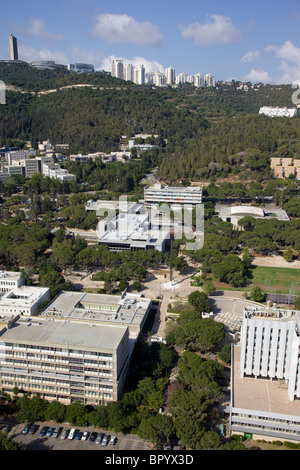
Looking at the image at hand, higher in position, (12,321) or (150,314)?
(12,321)

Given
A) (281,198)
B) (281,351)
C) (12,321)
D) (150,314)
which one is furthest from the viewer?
(281,198)

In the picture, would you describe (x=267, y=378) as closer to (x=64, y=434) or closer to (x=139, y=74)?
(x=64, y=434)

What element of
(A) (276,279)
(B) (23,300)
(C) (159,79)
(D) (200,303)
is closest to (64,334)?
(B) (23,300)

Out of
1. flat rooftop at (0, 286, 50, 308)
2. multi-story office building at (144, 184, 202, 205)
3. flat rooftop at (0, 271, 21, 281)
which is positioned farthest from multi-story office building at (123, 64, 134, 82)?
flat rooftop at (0, 286, 50, 308)

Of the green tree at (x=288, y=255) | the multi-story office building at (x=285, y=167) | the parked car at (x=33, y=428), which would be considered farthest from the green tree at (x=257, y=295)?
the multi-story office building at (x=285, y=167)

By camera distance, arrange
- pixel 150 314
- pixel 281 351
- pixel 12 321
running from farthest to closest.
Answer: pixel 150 314, pixel 12 321, pixel 281 351

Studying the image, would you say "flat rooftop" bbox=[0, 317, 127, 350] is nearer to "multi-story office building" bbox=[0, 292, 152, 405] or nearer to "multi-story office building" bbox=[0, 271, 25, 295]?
"multi-story office building" bbox=[0, 292, 152, 405]

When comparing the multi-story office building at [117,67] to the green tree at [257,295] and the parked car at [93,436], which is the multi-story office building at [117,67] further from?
the parked car at [93,436]

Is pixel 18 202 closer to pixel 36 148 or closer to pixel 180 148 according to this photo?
pixel 36 148
